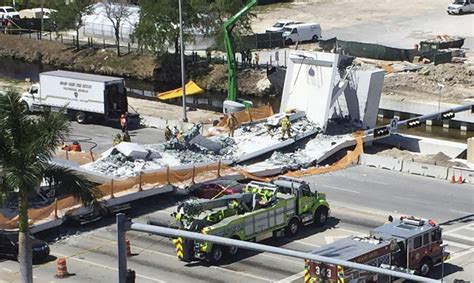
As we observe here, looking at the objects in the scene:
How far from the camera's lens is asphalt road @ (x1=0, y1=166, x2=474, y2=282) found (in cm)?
3534

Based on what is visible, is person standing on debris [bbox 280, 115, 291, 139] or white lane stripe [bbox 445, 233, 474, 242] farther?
person standing on debris [bbox 280, 115, 291, 139]

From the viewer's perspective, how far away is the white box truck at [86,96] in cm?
5978

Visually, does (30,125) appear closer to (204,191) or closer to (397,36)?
(204,191)

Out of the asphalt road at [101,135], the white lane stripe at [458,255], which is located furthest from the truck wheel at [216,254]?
the asphalt road at [101,135]

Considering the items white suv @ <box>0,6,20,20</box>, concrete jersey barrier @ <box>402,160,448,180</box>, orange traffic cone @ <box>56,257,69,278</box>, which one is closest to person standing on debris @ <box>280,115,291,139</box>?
concrete jersey barrier @ <box>402,160,448,180</box>

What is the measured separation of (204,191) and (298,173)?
22.7 ft

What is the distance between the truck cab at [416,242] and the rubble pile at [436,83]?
34.2 m

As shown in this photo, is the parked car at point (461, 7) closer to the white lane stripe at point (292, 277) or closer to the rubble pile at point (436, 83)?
the rubble pile at point (436, 83)

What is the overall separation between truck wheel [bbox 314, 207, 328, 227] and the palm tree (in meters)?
16.0

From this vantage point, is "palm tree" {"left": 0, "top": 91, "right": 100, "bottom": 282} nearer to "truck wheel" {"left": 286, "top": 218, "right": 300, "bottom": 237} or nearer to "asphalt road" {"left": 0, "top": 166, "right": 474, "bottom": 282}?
"asphalt road" {"left": 0, "top": 166, "right": 474, "bottom": 282}

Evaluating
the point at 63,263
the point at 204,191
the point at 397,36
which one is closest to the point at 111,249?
the point at 63,263

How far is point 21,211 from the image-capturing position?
26.7 m

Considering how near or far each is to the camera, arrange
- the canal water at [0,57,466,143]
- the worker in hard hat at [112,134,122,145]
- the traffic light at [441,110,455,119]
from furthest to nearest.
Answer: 1. the canal water at [0,57,466,143]
2. the worker in hard hat at [112,134,122,145]
3. the traffic light at [441,110,455,119]

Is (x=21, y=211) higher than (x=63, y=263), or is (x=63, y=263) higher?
(x=21, y=211)
